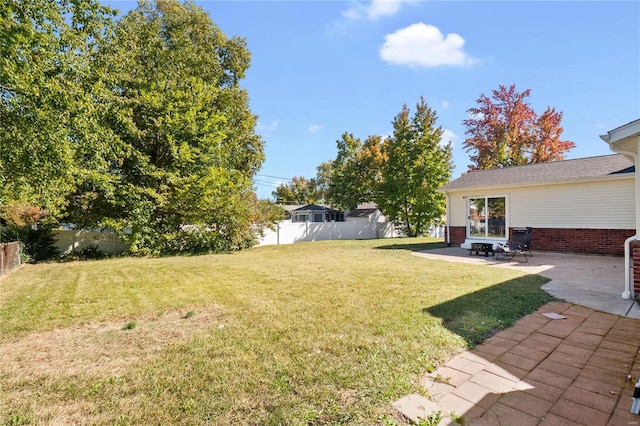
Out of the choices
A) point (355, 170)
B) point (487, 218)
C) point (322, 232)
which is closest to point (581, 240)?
point (487, 218)

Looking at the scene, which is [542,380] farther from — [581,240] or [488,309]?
[581,240]

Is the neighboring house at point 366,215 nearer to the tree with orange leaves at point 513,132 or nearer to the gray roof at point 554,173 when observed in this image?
the tree with orange leaves at point 513,132

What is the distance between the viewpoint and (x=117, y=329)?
166 inches

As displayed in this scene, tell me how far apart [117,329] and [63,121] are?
6.12m

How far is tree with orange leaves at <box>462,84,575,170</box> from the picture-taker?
24.6 m

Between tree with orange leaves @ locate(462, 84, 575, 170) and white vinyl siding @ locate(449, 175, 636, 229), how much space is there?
13.7m

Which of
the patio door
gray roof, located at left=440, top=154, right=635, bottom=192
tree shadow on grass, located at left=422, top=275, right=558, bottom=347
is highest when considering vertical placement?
gray roof, located at left=440, top=154, right=635, bottom=192

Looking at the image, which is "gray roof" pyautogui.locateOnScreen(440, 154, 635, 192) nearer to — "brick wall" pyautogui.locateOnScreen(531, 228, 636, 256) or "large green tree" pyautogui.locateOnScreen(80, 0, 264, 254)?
"brick wall" pyautogui.locateOnScreen(531, 228, 636, 256)

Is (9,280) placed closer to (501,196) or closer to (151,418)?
(151,418)

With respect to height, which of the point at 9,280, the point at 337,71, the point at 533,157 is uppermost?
the point at 337,71

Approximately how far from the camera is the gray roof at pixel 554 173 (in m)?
11.2

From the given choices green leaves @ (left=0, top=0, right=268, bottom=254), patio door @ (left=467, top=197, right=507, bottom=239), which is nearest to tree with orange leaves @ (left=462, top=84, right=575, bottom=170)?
patio door @ (left=467, top=197, right=507, bottom=239)

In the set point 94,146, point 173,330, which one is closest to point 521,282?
point 173,330

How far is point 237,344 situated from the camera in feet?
11.7
